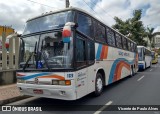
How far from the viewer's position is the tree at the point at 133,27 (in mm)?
39344

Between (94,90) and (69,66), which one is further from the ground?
(69,66)

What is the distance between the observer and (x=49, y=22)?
6.97m

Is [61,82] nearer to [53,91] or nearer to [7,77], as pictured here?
[53,91]

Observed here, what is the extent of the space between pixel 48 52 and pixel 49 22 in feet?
3.73

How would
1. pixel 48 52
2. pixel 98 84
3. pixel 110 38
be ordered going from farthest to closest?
pixel 110 38, pixel 98 84, pixel 48 52

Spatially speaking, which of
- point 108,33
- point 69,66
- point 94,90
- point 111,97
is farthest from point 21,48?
point 108,33

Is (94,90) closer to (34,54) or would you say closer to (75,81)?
(75,81)

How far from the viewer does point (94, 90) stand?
7.79m

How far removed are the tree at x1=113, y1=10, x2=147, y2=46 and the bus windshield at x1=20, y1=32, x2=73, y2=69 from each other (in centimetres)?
3449

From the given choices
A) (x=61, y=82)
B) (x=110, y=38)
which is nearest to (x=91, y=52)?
(x=61, y=82)

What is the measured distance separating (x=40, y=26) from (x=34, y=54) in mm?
1074

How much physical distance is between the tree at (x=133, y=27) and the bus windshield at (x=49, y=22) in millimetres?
33882

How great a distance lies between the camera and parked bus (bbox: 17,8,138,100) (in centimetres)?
611

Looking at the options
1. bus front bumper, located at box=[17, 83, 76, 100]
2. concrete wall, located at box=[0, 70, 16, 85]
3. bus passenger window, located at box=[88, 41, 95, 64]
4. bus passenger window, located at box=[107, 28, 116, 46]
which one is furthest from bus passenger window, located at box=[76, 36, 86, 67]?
concrete wall, located at box=[0, 70, 16, 85]
